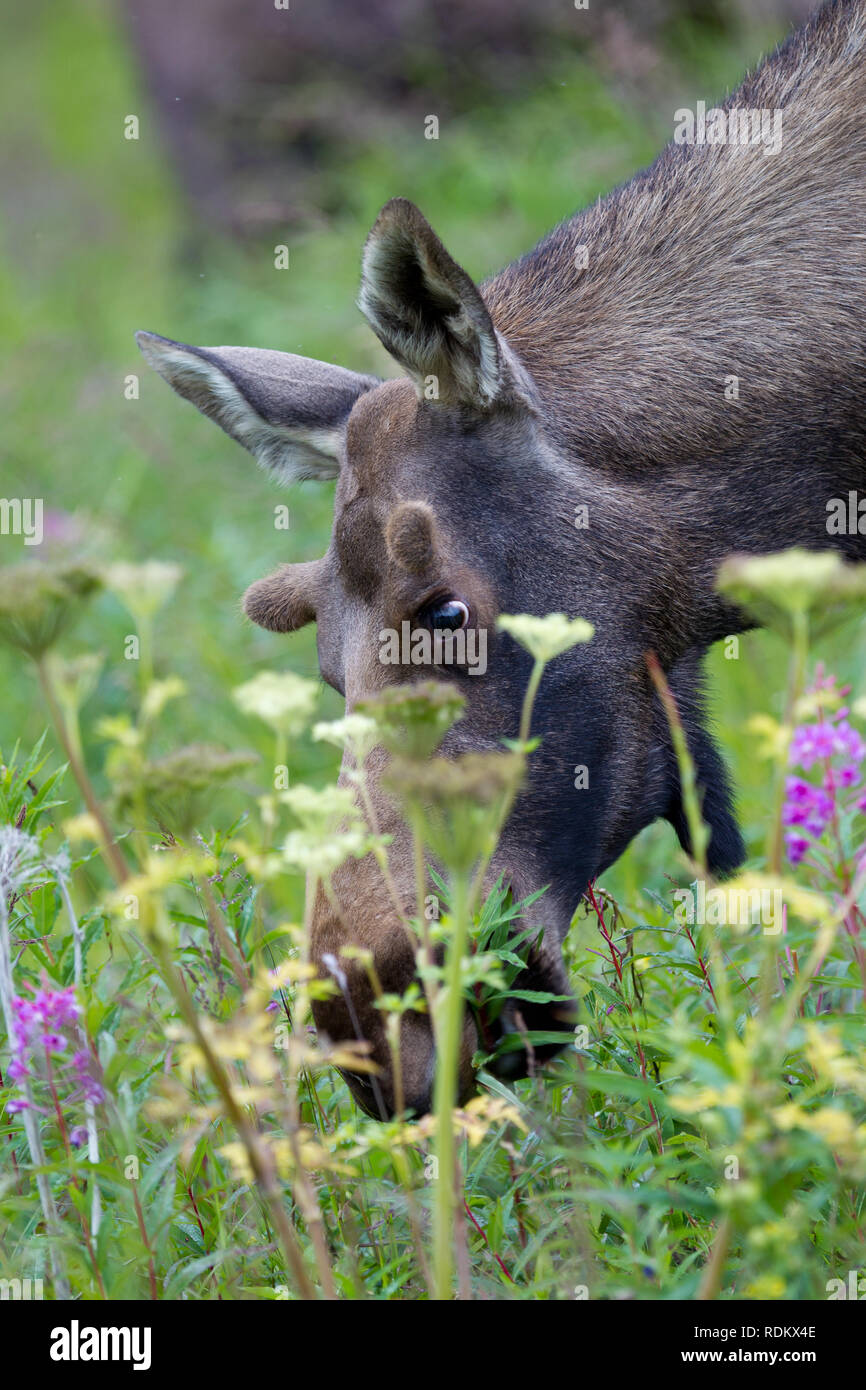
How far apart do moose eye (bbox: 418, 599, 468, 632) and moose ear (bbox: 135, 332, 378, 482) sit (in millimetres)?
842

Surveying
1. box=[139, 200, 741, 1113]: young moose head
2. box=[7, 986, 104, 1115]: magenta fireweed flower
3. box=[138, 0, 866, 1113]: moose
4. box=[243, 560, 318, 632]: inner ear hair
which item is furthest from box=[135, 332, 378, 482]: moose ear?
box=[7, 986, 104, 1115]: magenta fireweed flower

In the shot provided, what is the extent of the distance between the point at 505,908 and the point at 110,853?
1.50 m

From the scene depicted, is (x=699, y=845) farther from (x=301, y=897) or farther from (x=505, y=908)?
(x=301, y=897)

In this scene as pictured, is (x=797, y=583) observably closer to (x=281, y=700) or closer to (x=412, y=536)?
(x=281, y=700)

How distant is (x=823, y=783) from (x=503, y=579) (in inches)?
40.2

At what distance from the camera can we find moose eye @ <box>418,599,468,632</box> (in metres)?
3.65

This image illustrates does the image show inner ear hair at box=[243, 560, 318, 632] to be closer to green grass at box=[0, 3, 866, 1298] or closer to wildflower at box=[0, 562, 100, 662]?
green grass at box=[0, 3, 866, 1298]

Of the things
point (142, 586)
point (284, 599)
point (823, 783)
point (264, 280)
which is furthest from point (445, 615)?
point (264, 280)

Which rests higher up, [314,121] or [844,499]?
[314,121]

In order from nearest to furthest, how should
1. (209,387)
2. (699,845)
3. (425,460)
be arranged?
(699,845) → (425,460) → (209,387)

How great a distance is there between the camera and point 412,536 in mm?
3627

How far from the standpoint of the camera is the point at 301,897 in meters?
5.34

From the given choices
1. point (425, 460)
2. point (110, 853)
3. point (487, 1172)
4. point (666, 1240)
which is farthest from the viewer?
point (425, 460)
